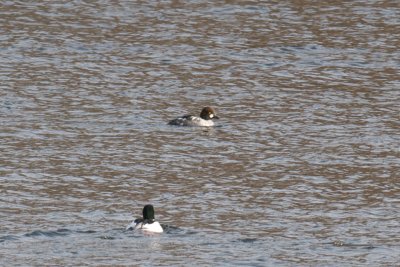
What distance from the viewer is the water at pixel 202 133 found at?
58.6 ft

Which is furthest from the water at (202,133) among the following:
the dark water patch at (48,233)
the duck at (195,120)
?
the duck at (195,120)

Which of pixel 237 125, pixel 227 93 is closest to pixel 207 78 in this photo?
pixel 227 93

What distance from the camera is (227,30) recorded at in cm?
3177

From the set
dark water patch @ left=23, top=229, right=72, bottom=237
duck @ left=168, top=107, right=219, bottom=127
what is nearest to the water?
dark water patch @ left=23, top=229, right=72, bottom=237

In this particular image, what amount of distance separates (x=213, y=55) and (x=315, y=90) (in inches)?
128

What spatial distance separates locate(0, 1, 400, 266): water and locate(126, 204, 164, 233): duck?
0.15 metres

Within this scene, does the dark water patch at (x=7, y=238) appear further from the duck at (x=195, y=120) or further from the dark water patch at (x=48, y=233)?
the duck at (x=195, y=120)

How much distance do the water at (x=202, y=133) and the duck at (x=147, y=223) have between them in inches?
5.7

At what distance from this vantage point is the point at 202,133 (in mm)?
24828

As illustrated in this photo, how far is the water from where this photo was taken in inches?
704

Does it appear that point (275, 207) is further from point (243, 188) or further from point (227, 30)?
point (227, 30)

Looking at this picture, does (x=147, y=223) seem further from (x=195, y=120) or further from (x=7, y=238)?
(x=195, y=120)

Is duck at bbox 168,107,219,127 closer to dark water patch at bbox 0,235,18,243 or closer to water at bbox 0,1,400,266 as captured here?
water at bbox 0,1,400,266

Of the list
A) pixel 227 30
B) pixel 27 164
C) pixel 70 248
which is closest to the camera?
pixel 70 248
